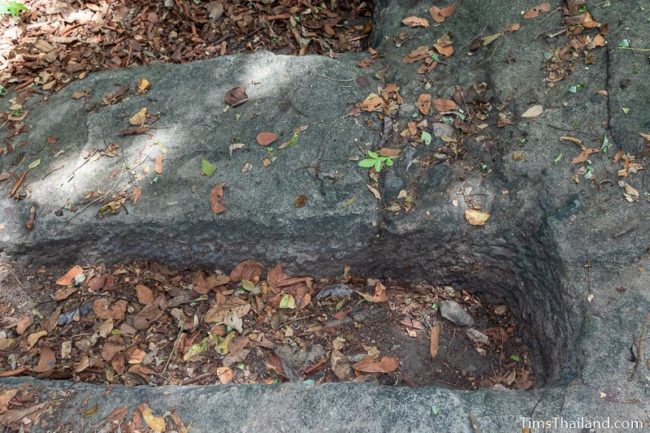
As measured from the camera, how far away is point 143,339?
8.41 feet

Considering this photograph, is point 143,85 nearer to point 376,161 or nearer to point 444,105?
point 376,161

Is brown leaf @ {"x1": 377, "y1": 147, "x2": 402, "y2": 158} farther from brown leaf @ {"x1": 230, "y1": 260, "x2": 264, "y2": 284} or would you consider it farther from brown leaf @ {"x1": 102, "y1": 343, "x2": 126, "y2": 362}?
brown leaf @ {"x1": 102, "y1": 343, "x2": 126, "y2": 362}

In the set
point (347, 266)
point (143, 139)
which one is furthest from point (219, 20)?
point (347, 266)

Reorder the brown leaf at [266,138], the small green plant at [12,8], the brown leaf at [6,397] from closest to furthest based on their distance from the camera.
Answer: the brown leaf at [6,397]
the brown leaf at [266,138]
the small green plant at [12,8]

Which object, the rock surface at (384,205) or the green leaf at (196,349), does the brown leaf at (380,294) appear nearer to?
the rock surface at (384,205)

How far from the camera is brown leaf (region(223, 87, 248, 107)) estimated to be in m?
3.00

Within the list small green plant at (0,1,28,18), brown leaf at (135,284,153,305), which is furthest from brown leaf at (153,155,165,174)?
small green plant at (0,1,28,18)

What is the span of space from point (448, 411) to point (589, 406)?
46cm

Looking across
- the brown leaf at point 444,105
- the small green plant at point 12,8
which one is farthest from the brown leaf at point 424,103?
the small green plant at point 12,8

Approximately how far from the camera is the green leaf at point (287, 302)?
8.54 feet

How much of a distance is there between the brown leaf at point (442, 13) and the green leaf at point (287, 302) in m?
1.79

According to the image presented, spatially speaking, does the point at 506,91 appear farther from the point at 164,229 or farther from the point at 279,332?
the point at 164,229

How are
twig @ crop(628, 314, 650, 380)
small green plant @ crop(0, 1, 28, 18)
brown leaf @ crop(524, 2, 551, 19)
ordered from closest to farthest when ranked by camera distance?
twig @ crop(628, 314, 650, 380) → brown leaf @ crop(524, 2, 551, 19) → small green plant @ crop(0, 1, 28, 18)

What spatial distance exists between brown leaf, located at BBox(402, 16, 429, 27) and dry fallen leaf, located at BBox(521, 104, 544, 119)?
905 millimetres
